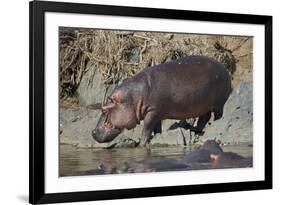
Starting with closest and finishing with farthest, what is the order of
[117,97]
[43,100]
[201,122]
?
[43,100]
[117,97]
[201,122]

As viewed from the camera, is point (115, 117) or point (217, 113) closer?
point (115, 117)

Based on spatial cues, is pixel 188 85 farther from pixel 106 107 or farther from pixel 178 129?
pixel 106 107

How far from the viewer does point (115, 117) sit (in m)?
1.93

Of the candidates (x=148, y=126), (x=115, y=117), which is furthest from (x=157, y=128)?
(x=115, y=117)

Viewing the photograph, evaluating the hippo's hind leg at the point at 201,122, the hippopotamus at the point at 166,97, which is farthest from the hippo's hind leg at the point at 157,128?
the hippo's hind leg at the point at 201,122

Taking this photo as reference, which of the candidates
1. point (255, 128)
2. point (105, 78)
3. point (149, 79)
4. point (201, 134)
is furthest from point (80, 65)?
point (255, 128)

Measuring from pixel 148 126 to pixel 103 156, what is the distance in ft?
0.52

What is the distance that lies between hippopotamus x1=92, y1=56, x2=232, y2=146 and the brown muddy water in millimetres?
36

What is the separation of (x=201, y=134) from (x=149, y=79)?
0.24 meters

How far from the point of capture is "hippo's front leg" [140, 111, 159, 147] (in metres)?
1.96

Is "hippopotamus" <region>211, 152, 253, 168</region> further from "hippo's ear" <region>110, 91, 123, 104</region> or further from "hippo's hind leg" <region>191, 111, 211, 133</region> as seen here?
"hippo's ear" <region>110, 91, 123, 104</region>

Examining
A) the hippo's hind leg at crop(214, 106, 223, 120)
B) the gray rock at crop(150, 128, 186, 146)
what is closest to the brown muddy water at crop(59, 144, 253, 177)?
the gray rock at crop(150, 128, 186, 146)

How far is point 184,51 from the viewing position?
202 centimetres

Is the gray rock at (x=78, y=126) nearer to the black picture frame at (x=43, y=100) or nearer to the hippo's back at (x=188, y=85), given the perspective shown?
the black picture frame at (x=43, y=100)
